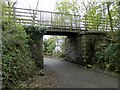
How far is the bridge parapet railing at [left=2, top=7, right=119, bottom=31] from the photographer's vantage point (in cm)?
1162

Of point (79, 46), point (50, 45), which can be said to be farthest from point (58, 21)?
point (50, 45)

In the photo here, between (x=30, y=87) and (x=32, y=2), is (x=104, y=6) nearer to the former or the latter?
(x=30, y=87)

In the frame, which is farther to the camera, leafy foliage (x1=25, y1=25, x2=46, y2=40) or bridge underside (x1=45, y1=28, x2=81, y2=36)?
bridge underside (x1=45, y1=28, x2=81, y2=36)

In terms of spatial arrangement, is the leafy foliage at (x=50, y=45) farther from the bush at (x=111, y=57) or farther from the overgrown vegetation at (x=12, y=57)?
the overgrown vegetation at (x=12, y=57)

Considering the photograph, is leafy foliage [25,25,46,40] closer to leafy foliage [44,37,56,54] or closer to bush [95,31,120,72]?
bush [95,31,120,72]

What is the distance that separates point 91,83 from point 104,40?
5662mm

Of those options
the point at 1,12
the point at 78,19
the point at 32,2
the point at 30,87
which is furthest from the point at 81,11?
the point at 30,87

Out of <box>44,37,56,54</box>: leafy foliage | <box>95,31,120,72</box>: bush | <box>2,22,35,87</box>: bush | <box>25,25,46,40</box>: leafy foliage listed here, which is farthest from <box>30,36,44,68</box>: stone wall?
<box>44,37,56,54</box>: leafy foliage

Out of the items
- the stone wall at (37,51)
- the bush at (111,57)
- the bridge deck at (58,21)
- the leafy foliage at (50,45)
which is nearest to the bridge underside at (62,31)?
the bridge deck at (58,21)

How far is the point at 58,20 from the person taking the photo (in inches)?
520

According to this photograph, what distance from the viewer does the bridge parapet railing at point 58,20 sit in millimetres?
11617

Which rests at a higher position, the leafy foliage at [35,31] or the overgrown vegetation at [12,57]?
the leafy foliage at [35,31]

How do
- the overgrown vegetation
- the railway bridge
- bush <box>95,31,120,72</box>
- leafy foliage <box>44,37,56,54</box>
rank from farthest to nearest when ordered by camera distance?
leafy foliage <box>44,37,56,54</box> → the railway bridge → bush <box>95,31,120,72</box> → the overgrown vegetation

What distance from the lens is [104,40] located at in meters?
12.6
